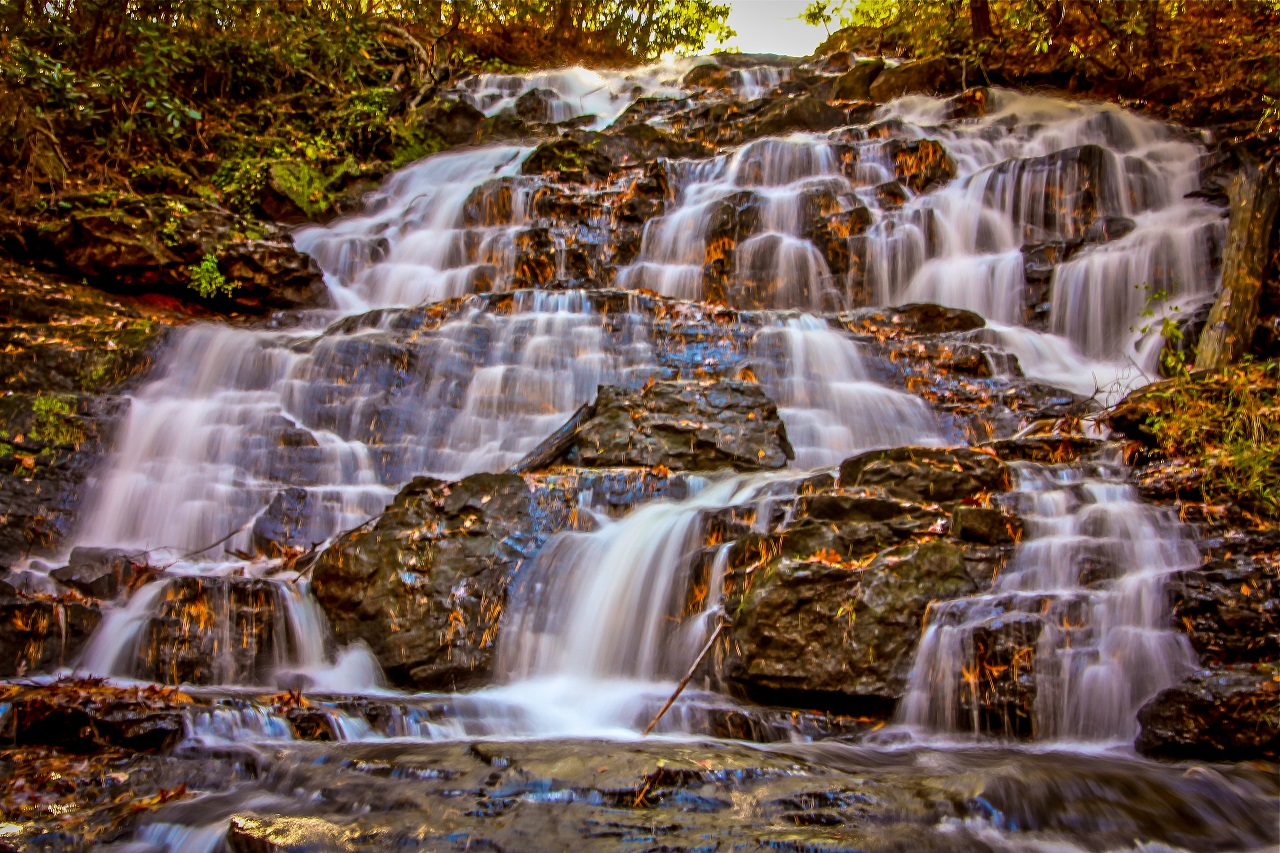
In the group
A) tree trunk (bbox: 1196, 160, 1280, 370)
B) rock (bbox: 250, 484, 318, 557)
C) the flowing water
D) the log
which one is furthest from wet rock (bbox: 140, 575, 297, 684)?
tree trunk (bbox: 1196, 160, 1280, 370)

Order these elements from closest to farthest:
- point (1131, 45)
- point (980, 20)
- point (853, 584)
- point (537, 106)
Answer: point (853, 584) < point (1131, 45) < point (980, 20) < point (537, 106)

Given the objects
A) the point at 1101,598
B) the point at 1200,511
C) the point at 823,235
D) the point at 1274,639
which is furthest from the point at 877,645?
the point at 823,235

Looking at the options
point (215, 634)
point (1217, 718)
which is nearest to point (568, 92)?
point (215, 634)

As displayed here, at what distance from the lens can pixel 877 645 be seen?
4828mm

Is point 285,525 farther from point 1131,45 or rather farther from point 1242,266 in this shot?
point 1131,45

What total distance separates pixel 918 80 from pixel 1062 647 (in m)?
15.0

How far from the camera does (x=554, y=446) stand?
7.76 meters

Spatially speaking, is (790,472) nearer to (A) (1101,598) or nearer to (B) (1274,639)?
(A) (1101,598)

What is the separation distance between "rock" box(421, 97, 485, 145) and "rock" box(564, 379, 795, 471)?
11.1 m

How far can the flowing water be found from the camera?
4691mm

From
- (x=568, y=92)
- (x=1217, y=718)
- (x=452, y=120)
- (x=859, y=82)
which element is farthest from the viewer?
(x=568, y=92)

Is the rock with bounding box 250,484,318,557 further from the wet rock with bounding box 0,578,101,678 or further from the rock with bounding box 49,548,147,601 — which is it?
the wet rock with bounding box 0,578,101,678

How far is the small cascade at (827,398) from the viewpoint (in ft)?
28.1

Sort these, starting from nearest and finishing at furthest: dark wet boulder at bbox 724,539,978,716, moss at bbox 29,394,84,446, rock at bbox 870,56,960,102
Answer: dark wet boulder at bbox 724,539,978,716
moss at bbox 29,394,84,446
rock at bbox 870,56,960,102
